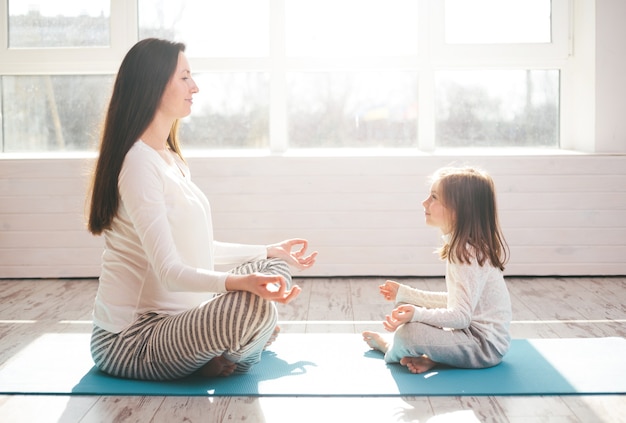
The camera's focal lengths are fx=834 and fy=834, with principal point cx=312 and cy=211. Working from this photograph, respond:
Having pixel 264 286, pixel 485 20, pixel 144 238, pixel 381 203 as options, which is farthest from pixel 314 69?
pixel 264 286

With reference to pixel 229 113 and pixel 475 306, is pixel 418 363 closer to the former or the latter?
pixel 475 306

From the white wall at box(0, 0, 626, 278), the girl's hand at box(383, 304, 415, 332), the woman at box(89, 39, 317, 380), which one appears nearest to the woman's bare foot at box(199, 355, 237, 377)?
the woman at box(89, 39, 317, 380)

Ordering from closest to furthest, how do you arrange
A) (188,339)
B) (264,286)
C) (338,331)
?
(264,286)
(188,339)
(338,331)

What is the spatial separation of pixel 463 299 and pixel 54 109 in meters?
3.00

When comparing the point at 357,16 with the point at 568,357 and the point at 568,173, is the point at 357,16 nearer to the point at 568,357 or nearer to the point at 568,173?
the point at 568,173

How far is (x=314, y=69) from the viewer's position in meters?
4.53

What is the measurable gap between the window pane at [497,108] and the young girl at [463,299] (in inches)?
81.4

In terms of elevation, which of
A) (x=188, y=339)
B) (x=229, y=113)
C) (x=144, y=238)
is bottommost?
(x=188, y=339)

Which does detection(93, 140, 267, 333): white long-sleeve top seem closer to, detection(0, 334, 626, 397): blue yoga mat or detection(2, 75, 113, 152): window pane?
detection(0, 334, 626, 397): blue yoga mat

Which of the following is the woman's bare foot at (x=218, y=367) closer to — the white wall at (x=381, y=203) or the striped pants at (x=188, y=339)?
the striped pants at (x=188, y=339)

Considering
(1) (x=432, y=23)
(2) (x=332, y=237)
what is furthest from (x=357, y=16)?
(2) (x=332, y=237)

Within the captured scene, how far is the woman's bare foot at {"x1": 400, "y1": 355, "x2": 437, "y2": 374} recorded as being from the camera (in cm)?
249

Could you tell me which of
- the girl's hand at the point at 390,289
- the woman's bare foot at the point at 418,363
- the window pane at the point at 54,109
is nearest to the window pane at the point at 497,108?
the window pane at the point at 54,109

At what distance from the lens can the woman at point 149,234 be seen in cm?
226
